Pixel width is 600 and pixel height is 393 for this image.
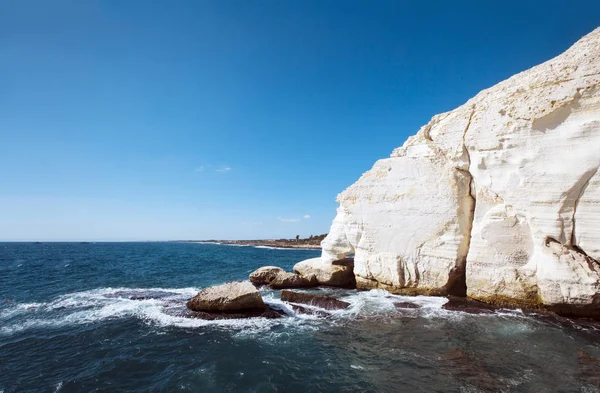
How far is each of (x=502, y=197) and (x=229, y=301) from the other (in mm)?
14234

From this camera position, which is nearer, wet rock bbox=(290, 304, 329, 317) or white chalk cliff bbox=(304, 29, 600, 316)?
white chalk cliff bbox=(304, 29, 600, 316)

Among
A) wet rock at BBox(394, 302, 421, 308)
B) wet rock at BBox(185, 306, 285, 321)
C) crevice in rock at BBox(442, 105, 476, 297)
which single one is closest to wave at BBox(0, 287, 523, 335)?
wet rock at BBox(394, 302, 421, 308)

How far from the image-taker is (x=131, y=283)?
23250 millimetres

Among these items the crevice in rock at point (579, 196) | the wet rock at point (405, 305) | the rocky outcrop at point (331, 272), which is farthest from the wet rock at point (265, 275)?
the crevice in rock at point (579, 196)

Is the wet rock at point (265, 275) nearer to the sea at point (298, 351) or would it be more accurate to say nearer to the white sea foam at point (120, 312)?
the white sea foam at point (120, 312)

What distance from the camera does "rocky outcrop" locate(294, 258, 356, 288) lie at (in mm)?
22000

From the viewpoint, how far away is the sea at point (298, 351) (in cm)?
806

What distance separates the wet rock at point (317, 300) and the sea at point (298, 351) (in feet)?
1.82

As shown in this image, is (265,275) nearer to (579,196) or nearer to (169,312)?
(169,312)

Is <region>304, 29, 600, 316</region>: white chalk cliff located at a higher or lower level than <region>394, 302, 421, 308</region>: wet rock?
higher

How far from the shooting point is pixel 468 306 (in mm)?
14492

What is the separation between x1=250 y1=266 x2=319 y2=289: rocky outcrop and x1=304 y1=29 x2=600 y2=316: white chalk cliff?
375 cm

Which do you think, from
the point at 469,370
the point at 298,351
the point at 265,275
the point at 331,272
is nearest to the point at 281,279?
the point at 265,275

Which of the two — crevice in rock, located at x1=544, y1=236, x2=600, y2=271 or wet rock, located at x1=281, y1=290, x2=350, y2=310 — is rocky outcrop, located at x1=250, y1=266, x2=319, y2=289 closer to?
wet rock, located at x1=281, y1=290, x2=350, y2=310
